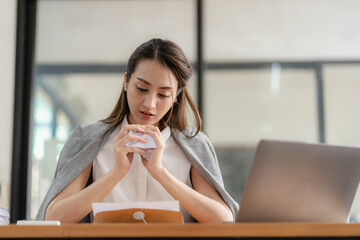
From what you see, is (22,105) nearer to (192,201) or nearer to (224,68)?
(224,68)

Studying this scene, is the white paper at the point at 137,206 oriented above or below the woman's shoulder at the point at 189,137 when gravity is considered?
below

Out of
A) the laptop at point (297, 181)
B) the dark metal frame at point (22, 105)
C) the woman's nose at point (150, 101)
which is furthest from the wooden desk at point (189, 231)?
the dark metal frame at point (22, 105)

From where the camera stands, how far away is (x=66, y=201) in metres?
1.54

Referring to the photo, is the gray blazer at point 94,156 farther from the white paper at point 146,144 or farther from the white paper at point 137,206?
the white paper at point 137,206

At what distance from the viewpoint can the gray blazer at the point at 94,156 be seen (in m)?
1.67

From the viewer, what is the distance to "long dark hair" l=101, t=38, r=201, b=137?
70.5 inches

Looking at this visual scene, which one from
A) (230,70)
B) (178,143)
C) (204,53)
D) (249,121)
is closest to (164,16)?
(204,53)

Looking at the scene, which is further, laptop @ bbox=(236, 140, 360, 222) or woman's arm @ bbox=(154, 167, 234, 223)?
woman's arm @ bbox=(154, 167, 234, 223)

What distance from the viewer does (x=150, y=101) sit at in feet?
5.63

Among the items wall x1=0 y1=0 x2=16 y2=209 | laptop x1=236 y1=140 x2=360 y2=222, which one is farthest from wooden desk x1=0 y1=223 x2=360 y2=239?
wall x1=0 y1=0 x2=16 y2=209

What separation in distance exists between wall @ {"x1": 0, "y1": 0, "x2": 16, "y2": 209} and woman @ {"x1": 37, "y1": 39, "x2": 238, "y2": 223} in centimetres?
160

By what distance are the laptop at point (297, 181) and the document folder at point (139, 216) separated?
16 centimetres

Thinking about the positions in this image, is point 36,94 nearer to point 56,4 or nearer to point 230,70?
point 56,4

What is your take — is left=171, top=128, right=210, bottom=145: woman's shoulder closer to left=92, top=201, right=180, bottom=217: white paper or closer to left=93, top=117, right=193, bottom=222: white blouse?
left=93, top=117, right=193, bottom=222: white blouse
